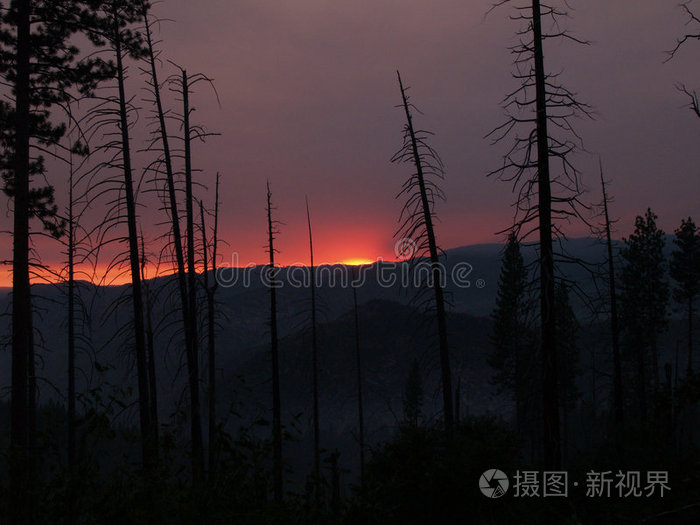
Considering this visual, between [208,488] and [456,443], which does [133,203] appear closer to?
[208,488]

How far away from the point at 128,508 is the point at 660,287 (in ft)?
139

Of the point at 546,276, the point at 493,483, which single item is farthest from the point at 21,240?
the point at 493,483

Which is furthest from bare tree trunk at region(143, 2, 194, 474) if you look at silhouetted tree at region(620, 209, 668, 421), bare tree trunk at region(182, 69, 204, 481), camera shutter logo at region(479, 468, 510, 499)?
silhouetted tree at region(620, 209, 668, 421)

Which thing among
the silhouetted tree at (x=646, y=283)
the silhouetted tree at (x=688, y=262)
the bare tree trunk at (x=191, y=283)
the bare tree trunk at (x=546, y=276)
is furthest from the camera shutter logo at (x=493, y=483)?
the silhouetted tree at (x=688, y=262)

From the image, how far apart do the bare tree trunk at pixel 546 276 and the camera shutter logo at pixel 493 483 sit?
2943 millimetres

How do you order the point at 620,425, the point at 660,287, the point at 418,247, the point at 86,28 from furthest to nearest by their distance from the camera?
the point at 660,287 → the point at 620,425 → the point at 418,247 → the point at 86,28

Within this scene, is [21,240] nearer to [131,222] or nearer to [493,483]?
[131,222]

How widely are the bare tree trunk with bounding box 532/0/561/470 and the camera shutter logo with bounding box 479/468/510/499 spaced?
2943 millimetres

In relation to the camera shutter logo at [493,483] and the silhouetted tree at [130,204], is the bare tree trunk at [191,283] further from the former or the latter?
the camera shutter logo at [493,483]

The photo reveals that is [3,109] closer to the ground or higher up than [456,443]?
higher up

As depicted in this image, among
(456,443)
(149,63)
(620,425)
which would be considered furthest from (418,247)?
(620,425)

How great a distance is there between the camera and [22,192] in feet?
34.1

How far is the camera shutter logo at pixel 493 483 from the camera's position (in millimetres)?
12484

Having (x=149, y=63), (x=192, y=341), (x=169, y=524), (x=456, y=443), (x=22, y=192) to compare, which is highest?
(x=149, y=63)
